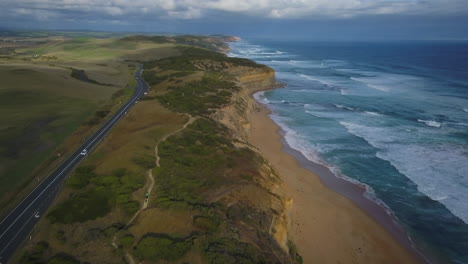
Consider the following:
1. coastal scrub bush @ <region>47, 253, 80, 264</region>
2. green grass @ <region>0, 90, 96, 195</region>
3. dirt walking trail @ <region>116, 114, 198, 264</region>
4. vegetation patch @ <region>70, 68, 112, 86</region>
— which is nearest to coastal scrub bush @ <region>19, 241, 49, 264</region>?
coastal scrub bush @ <region>47, 253, 80, 264</region>

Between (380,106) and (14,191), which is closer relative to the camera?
(14,191)

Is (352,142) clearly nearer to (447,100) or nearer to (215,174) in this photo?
(215,174)

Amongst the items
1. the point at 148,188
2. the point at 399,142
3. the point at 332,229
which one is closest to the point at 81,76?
the point at 148,188

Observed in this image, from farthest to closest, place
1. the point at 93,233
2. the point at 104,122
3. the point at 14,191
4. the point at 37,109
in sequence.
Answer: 1. the point at 37,109
2. the point at 104,122
3. the point at 14,191
4. the point at 93,233

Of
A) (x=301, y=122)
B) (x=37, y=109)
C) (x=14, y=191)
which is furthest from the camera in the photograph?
(x=301, y=122)

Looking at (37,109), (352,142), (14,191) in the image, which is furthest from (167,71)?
(14,191)

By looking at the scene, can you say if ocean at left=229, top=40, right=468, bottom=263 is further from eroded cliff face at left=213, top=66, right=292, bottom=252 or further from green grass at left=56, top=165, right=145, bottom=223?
green grass at left=56, top=165, right=145, bottom=223
